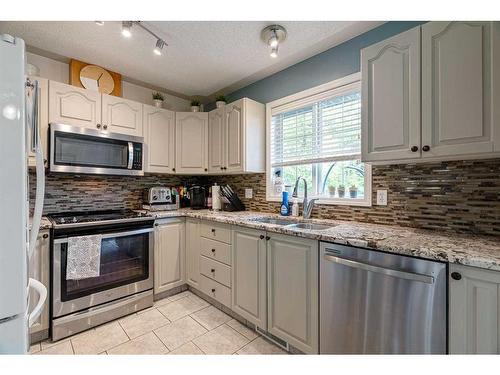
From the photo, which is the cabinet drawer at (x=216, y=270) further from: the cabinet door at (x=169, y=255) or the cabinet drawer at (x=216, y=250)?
the cabinet door at (x=169, y=255)

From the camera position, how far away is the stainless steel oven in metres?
1.73

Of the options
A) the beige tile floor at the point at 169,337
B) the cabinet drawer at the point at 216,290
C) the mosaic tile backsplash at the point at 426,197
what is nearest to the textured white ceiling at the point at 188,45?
the mosaic tile backsplash at the point at 426,197

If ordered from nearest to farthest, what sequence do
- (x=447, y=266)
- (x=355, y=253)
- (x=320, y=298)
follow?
(x=447, y=266) < (x=355, y=253) < (x=320, y=298)

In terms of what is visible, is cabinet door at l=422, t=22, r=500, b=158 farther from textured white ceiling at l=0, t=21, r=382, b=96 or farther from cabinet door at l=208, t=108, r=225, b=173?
cabinet door at l=208, t=108, r=225, b=173

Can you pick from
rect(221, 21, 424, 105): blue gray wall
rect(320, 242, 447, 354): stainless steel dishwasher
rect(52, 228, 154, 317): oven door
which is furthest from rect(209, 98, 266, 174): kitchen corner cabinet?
rect(320, 242, 447, 354): stainless steel dishwasher

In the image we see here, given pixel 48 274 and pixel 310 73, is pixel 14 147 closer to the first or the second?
pixel 48 274

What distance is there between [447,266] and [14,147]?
1678 mm

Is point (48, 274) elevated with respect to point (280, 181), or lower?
lower

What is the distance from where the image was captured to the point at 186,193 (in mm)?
3105

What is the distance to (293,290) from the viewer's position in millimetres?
1550

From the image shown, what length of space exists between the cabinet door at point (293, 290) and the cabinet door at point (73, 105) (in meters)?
2.07
